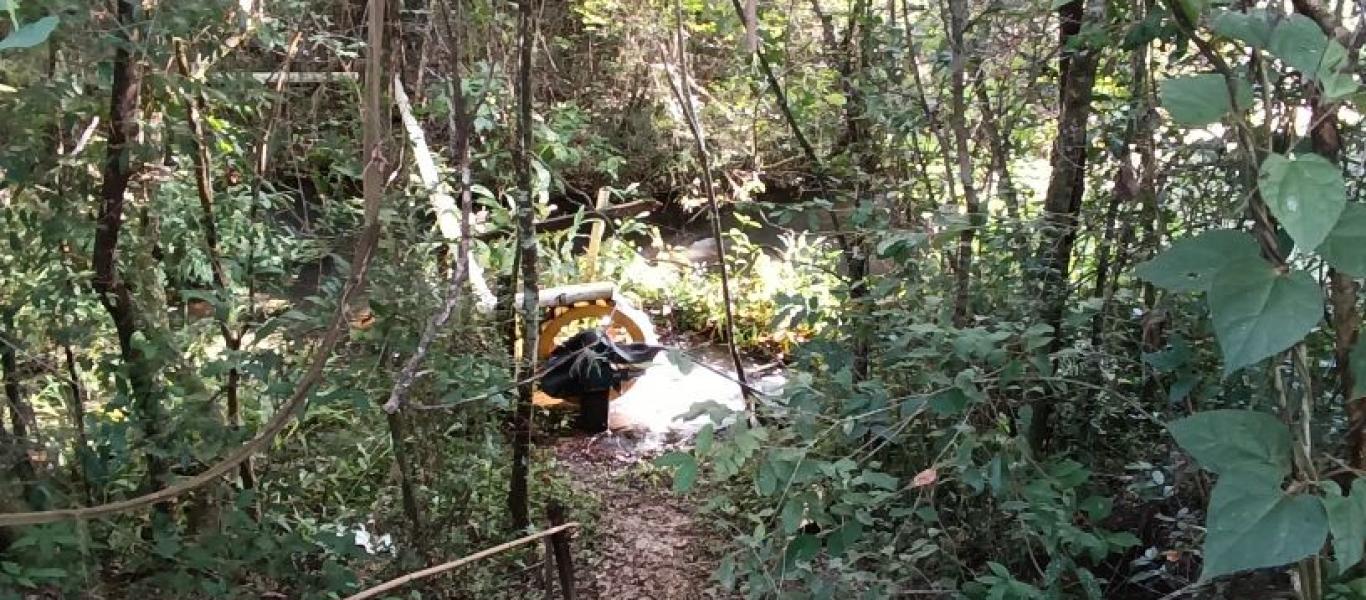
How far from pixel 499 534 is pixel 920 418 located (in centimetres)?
150

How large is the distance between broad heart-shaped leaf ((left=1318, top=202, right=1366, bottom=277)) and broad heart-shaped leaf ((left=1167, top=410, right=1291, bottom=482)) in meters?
0.17

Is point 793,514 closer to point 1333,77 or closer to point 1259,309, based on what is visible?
point 1259,309

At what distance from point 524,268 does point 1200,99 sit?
86.5 inches

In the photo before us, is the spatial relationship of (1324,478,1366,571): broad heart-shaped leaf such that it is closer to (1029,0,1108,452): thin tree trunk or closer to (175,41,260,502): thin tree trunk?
(1029,0,1108,452): thin tree trunk

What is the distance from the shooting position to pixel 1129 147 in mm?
2244

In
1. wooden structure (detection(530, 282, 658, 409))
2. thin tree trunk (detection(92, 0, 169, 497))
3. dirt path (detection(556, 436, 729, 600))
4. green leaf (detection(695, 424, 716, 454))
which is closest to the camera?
green leaf (detection(695, 424, 716, 454))

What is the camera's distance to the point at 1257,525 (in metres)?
0.94

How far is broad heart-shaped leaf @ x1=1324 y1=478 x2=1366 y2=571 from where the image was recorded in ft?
3.05

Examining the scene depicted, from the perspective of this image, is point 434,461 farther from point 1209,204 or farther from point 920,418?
point 1209,204

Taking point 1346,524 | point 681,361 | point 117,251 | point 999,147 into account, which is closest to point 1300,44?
point 1346,524

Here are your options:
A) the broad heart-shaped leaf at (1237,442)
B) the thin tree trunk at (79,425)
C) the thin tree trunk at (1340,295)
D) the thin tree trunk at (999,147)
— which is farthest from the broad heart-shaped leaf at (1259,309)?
the thin tree trunk at (79,425)

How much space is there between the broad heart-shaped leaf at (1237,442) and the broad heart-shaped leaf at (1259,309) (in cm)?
11

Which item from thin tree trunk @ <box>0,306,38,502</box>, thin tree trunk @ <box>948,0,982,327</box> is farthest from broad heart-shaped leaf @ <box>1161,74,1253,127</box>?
thin tree trunk @ <box>0,306,38,502</box>

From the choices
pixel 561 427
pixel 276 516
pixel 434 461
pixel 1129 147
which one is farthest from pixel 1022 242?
pixel 561 427
